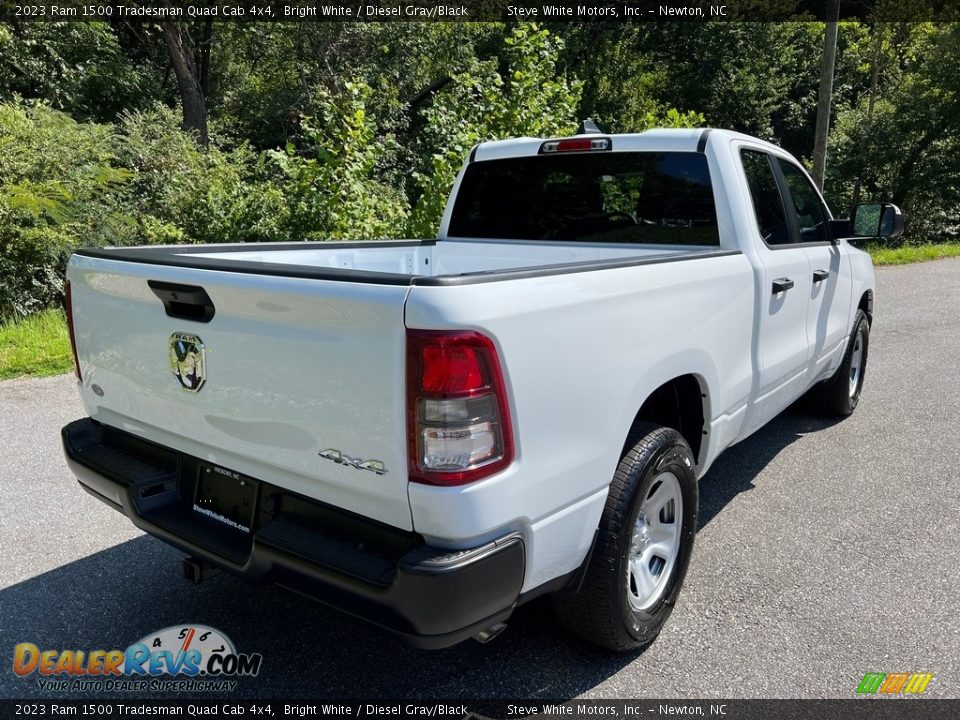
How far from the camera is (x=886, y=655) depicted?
2.81m

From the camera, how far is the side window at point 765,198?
12.6 ft

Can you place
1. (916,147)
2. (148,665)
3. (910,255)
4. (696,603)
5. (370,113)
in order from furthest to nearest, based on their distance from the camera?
(916,147)
(370,113)
(910,255)
(696,603)
(148,665)

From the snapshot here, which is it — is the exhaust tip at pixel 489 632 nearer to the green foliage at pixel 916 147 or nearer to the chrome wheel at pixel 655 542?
the chrome wheel at pixel 655 542

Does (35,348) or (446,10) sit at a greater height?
(446,10)

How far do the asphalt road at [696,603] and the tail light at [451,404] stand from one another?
0.59 meters

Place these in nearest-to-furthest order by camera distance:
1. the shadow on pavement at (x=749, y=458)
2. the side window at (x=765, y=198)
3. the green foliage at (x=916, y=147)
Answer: the side window at (x=765, y=198)
the shadow on pavement at (x=749, y=458)
the green foliage at (x=916, y=147)

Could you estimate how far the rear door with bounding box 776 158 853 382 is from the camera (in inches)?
Result: 171

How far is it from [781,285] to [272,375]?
2613mm

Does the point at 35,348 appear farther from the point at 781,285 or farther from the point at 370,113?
the point at 370,113

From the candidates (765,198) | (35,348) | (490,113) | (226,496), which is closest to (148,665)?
(226,496)

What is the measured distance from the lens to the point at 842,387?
5.50 metres

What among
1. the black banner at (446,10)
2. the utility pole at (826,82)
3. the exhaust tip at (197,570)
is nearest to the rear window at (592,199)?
the exhaust tip at (197,570)

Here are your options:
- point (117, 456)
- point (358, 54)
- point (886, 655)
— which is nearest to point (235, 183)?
point (117, 456)

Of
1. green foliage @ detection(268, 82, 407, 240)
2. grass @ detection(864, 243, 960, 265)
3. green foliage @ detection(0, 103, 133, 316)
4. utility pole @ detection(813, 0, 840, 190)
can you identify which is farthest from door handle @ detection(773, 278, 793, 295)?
grass @ detection(864, 243, 960, 265)
